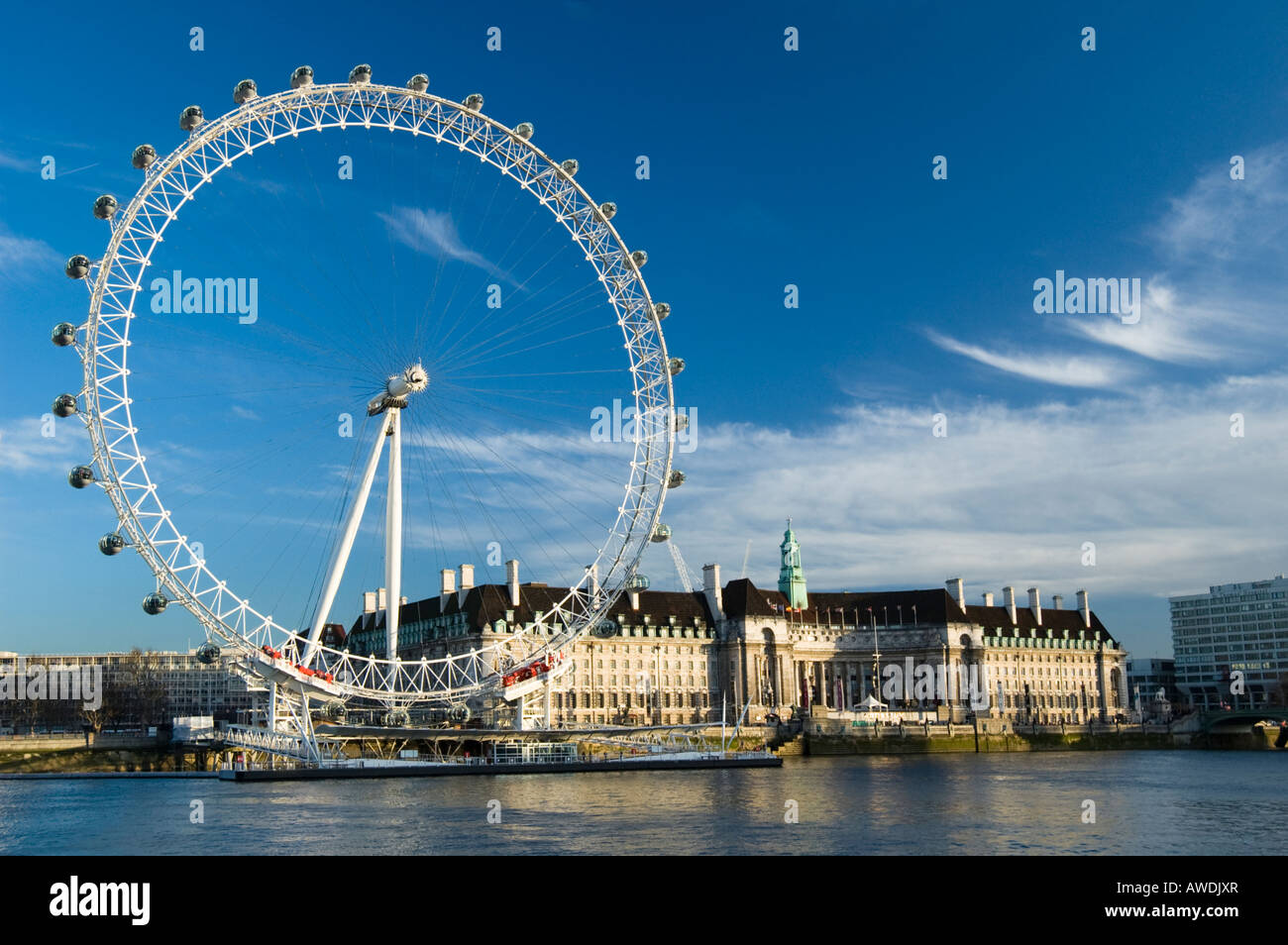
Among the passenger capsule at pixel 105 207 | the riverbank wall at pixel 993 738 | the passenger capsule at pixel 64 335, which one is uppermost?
the passenger capsule at pixel 105 207

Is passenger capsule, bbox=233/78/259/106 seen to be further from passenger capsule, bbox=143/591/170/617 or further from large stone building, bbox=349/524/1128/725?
large stone building, bbox=349/524/1128/725

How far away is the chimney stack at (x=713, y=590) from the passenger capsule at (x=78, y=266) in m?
102

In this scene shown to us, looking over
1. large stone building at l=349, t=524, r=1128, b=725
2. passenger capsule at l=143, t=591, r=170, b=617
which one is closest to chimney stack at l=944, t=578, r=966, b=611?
large stone building at l=349, t=524, r=1128, b=725

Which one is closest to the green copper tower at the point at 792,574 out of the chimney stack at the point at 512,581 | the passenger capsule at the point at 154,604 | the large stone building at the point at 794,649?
the large stone building at the point at 794,649

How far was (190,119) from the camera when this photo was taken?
57.9m

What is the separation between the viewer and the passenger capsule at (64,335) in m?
58.2

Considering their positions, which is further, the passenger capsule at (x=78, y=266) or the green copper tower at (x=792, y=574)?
the green copper tower at (x=792, y=574)

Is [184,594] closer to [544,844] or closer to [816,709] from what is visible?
[544,844]

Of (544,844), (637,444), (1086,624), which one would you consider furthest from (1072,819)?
(1086,624)

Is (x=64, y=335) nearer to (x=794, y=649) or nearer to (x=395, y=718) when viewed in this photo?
(x=395, y=718)

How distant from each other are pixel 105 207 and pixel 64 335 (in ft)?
20.8

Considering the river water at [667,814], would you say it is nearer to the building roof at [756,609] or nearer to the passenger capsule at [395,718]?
the passenger capsule at [395,718]

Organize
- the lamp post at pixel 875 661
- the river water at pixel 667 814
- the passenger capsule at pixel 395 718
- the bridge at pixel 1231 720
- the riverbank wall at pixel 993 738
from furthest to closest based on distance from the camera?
the lamp post at pixel 875 661
the bridge at pixel 1231 720
the riverbank wall at pixel 993 738
the passenger capsule at pixel 395 718
the river water at pixel 667 814

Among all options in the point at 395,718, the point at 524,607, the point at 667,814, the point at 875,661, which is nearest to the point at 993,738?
the point at 875,661
